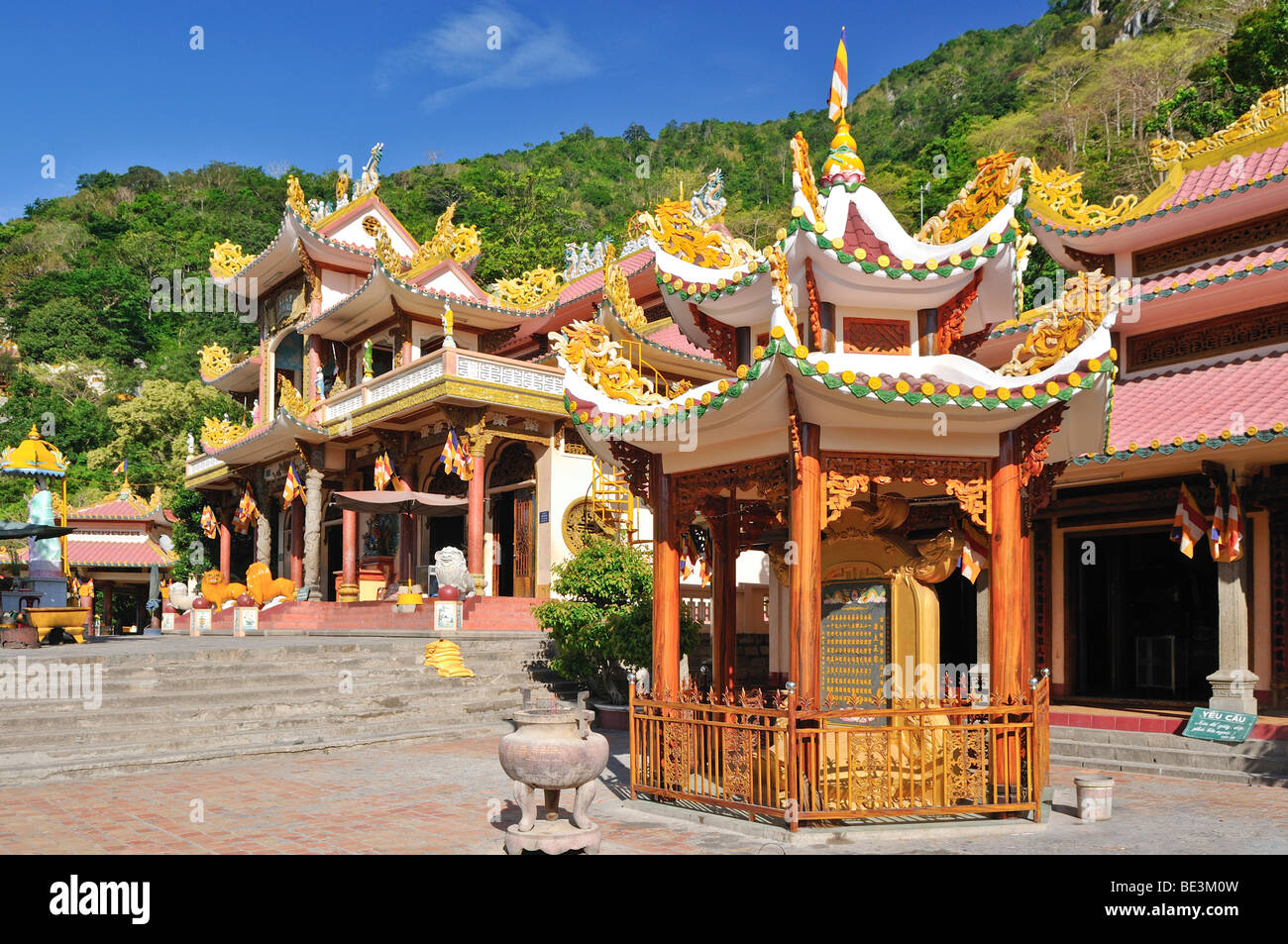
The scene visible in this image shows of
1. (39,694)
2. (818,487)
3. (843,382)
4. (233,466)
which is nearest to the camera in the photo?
(843,382)

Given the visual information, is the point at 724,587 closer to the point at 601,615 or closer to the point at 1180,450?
the point at 601,615

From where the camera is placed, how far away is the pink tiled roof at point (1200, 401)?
11906 millimetres

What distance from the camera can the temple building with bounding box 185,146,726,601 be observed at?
22531 mm

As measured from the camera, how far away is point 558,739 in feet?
22.8

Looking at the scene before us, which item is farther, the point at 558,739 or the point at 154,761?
the point at 154,761

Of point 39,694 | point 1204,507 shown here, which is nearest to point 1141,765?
point 1204,507

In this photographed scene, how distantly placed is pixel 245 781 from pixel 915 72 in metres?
87.9

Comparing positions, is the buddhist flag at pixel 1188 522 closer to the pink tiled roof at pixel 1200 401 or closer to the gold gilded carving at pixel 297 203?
the pink tiled roof at pixel 1200 401

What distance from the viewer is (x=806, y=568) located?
7.88m

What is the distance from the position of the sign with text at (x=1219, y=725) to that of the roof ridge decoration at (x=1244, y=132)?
941 centimetres

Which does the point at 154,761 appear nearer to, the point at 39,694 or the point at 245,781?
the point at 245,781

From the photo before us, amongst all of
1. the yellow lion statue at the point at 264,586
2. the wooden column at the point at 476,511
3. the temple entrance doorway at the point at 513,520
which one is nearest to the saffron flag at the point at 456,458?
the wooden column at the point at 476,511

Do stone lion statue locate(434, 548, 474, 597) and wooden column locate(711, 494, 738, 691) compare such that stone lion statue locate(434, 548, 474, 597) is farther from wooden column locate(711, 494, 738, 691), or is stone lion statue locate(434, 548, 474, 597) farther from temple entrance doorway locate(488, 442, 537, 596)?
wooden column locate(711, 494, 738, 691)

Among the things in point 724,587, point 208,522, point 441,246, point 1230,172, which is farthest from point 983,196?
point 208,522
